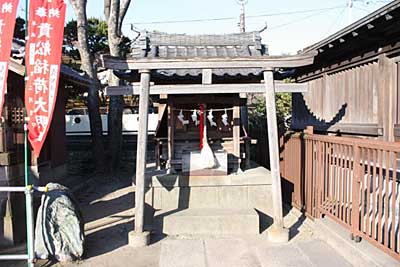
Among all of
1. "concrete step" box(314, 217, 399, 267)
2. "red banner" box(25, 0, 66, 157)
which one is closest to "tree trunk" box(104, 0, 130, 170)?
"red banner" box(25, 0, 66, 157)

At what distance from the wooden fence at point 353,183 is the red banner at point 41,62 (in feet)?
15.3

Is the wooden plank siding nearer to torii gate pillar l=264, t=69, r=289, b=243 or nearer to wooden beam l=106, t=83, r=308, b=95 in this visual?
wooden beam l=106, t=83, r=308, b=95

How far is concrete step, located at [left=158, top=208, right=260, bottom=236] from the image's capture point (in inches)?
280

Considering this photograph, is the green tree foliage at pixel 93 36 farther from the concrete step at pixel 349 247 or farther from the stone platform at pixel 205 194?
the concrete step at pixel 349 247

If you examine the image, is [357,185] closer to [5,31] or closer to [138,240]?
[138,240]

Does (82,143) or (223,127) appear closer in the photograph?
(223,127)

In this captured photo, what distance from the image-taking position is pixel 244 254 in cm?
608

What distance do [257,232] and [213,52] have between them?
157 inches

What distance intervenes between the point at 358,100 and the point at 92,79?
8983 mm

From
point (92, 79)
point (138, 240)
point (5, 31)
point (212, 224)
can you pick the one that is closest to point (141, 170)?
point (138, 240)

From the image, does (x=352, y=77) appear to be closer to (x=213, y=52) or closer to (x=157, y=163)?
(x=213, y=52)

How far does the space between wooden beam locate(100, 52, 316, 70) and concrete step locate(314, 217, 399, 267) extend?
293cm

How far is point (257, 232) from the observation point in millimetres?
7105

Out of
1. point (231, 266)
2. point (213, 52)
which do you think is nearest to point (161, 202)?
point (231, 266)
